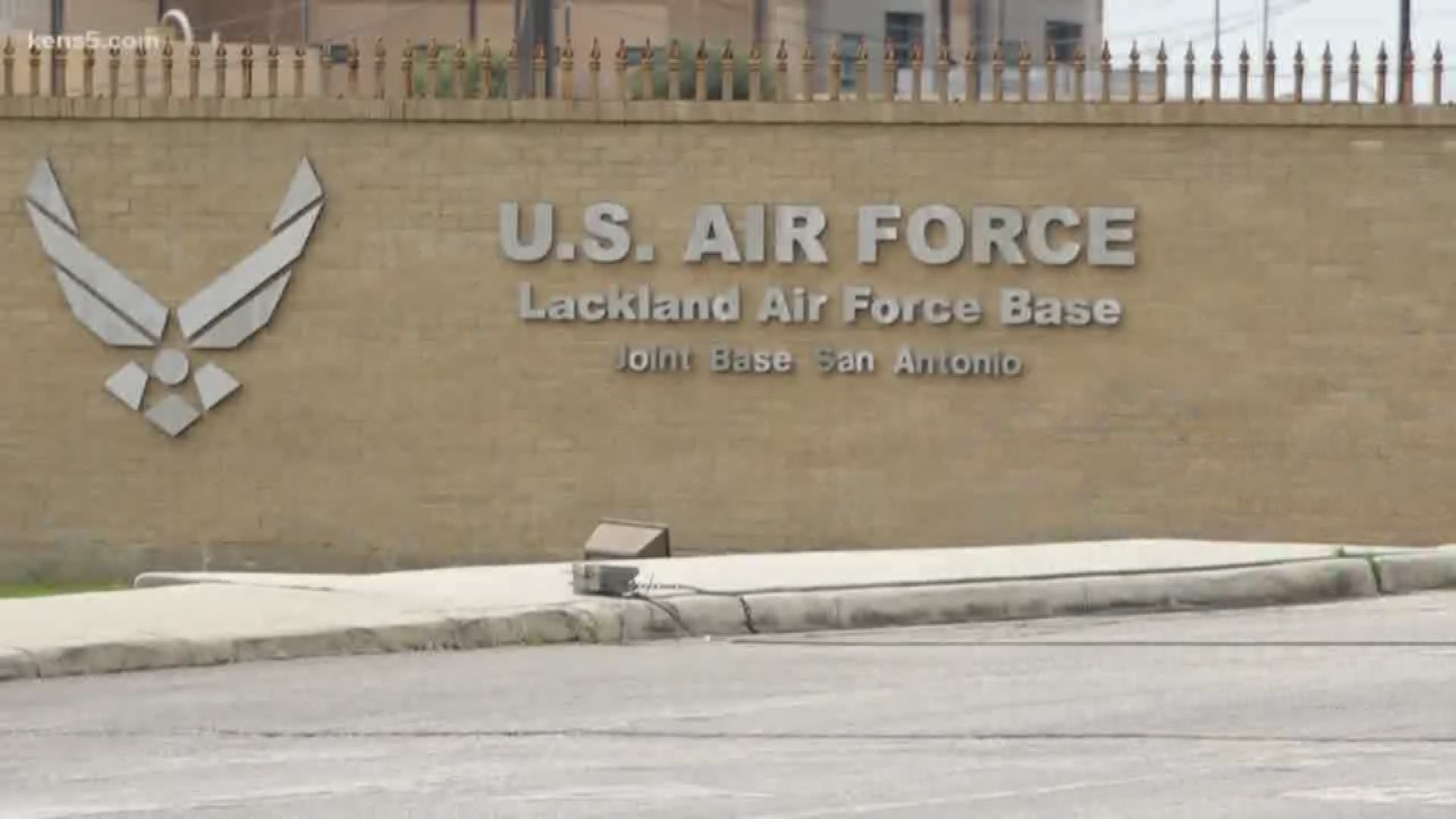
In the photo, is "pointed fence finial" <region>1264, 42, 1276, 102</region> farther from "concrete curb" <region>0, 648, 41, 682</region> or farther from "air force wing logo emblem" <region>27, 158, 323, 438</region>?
"concrete curb" <region>0, 648, 41, 682</region>

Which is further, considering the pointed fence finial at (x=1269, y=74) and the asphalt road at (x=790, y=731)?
the pointed fence finial at (x=1269, y=74)

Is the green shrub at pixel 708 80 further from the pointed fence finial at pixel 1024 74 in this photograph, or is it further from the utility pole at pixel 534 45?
the pointed fence finial at pixel 1024 74

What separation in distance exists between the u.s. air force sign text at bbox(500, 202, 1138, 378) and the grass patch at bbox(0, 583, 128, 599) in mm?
3490

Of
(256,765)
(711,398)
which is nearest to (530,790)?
(256,765)

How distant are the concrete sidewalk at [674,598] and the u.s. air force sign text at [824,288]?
2845mm

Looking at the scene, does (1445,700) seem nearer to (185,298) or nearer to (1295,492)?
(1295,492)

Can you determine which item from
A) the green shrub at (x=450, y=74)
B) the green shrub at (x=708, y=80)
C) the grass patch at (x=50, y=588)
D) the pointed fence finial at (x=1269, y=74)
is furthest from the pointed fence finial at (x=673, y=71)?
the grass patch at (x=50, y=588)

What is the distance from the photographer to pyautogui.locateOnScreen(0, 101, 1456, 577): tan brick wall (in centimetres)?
2342

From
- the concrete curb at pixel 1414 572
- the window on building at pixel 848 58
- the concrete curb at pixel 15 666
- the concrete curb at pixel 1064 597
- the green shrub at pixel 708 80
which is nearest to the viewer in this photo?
the concrete curb at pixel 15 666

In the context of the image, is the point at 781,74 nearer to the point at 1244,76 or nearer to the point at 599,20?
the point at 1244,76

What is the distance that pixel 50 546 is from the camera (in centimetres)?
2405

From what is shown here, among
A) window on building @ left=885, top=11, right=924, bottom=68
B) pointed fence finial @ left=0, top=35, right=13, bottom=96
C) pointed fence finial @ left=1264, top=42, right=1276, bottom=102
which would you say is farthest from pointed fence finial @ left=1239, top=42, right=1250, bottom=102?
window on building @ left=885, top=11, right=924, bottom=68

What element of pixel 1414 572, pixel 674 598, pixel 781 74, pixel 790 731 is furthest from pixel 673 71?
pixel 790 731

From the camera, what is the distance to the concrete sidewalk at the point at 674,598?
15617mm
